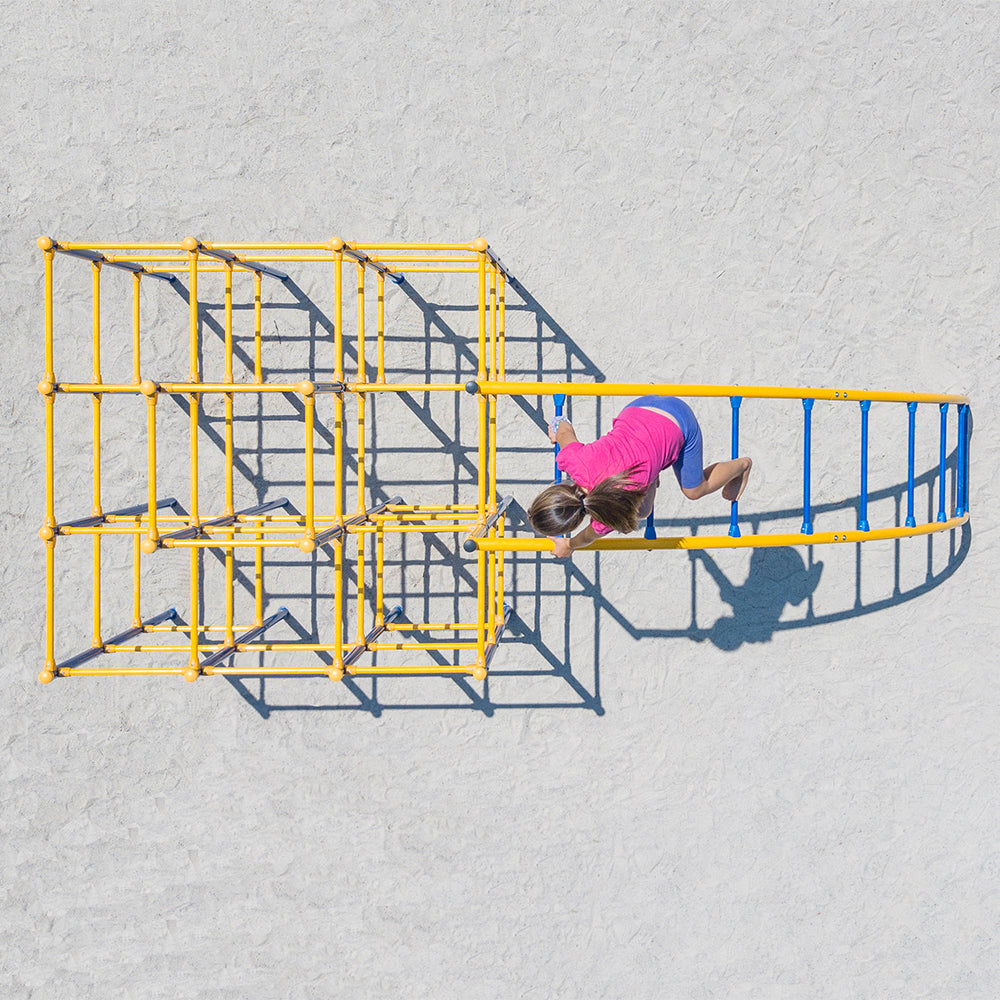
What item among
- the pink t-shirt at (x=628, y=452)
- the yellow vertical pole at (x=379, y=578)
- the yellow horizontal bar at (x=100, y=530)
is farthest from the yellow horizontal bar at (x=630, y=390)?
the yellow horizontal bar at (x=100, y=530)

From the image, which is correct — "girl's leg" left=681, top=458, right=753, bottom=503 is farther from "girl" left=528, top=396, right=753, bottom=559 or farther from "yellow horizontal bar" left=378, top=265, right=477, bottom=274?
"yellow horizontal bar" left=378, top=265, right=477, bottom=274

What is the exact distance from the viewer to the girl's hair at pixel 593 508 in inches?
76.9

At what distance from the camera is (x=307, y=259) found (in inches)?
101

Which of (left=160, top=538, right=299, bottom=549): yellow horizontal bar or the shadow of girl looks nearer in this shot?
(left=160, top=538, right=299, bottom=549): yellow horizontal bar

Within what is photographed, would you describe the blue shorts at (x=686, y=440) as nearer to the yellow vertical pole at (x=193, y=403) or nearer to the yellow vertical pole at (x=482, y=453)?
the yellow vertical pole at (x=482, y=453)

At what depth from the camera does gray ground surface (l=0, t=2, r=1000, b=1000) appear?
9.40ft

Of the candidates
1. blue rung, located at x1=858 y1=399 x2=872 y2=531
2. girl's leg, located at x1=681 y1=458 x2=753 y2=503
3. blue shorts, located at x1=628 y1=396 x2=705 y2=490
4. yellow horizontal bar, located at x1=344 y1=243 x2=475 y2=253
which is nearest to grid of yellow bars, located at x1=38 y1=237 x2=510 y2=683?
yellow horizontal bar, located at x1=344 y1=243 x2=475 y2=253

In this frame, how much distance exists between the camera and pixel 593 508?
1.97 meters

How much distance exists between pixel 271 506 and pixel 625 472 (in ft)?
4.59

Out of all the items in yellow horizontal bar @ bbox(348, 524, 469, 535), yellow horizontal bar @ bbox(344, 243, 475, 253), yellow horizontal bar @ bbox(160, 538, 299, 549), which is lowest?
yellow horizontal bar @ bbox(160, 538, 299, 549)

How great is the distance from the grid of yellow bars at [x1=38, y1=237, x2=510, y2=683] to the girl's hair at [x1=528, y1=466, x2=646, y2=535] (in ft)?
0.91

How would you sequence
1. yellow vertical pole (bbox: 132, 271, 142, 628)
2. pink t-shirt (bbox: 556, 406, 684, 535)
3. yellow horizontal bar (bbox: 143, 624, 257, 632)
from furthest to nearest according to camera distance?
yellow horizontal bar (bbox: 143, 624, 257, 632) → yellow vertical pole (bbox: 132, 271, 142, 628) → pink t-shirt (bbox: 556, 406, 684, 535)

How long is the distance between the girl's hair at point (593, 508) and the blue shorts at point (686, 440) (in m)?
0.39

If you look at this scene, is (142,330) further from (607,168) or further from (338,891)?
(338,891)
